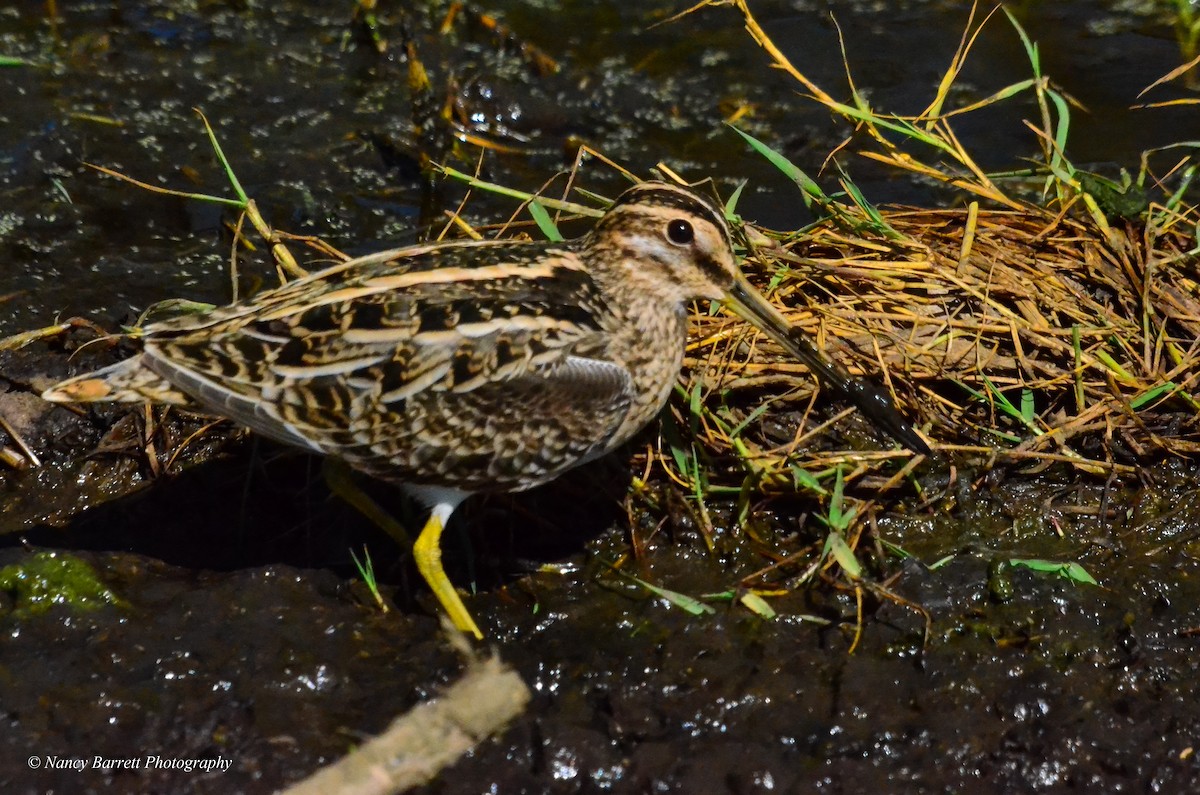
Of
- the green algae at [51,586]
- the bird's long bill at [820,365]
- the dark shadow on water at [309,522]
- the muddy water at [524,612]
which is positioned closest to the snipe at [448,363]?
the bird's long bill at [820,365]

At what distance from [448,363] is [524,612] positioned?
87 cm

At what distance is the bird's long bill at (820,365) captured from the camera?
4516mm

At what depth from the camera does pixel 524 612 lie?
4.39 meters

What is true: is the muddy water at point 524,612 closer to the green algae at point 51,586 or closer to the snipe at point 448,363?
the green algae at point 51,586

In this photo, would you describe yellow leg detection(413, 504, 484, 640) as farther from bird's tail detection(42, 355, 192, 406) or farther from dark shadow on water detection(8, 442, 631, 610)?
bird's tail detection(42, 355, 192, 406)

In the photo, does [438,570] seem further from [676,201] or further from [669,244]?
[676,201]

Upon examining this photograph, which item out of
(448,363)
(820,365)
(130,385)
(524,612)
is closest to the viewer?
(448,363)

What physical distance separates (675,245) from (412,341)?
932 mm

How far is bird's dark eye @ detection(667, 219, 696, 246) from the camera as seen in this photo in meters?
4.39

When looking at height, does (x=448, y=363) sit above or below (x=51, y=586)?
above

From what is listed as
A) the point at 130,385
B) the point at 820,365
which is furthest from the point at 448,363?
the point at 820,365

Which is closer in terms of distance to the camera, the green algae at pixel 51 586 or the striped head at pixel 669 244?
the green algae at pixel 51 586

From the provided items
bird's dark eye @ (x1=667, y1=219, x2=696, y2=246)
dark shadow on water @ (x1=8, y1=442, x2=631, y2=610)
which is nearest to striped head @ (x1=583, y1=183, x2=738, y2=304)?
bird's dark eye @ (x1=667, y1=219, x2=696, y2=246)

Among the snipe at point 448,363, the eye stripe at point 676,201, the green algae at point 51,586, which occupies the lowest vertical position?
the green algae at point 51,586
